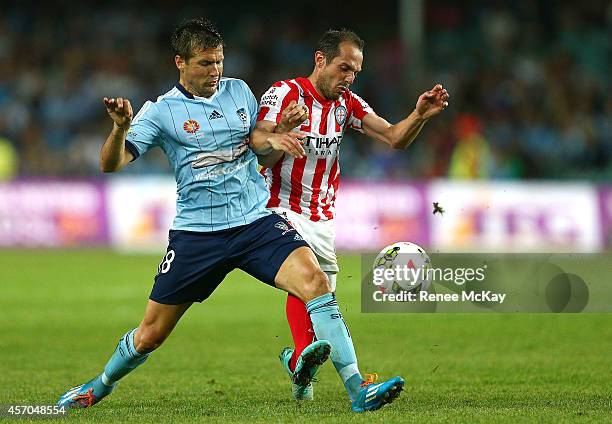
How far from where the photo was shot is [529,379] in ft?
27.4

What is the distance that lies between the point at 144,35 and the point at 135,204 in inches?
307

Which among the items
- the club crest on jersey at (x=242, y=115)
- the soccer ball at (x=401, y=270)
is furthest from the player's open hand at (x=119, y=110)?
the soccer ball at (x=401, y=270)

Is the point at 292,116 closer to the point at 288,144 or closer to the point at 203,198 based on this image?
the point at 288,144

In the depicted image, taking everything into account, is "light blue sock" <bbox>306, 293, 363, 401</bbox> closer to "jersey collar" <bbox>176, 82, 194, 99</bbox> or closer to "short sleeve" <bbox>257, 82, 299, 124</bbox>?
"short sleeve" <bbox>257, 82, 299, 124</bbox>

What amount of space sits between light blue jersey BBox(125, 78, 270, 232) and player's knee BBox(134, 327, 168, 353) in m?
0.62

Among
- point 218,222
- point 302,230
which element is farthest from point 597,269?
point 218,222

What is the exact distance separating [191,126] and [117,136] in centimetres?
56

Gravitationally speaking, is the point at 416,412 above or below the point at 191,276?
below

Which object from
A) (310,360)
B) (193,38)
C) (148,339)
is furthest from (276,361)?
(193,38)

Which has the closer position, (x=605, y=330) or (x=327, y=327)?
(x=327, y=327)

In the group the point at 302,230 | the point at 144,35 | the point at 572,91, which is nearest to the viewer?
the point at 302,230

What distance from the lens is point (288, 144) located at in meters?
6.75

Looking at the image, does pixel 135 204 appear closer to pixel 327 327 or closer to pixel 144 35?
pixel 144 35

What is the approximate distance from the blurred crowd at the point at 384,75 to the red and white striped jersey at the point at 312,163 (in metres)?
13.2
